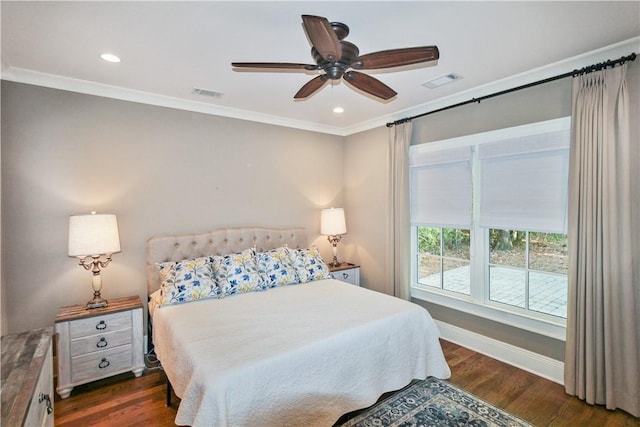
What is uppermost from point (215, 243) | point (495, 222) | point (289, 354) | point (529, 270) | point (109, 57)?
point (109, 57)

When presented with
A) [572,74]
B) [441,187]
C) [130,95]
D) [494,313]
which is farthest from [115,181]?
[572,74]

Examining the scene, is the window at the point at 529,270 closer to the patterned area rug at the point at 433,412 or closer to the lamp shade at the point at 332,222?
the patterned area rug at the point at 433,412

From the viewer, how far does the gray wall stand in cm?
271

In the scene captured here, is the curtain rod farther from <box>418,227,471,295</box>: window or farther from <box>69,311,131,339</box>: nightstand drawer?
<box>69,311,131,339</box>: nightstand drawer

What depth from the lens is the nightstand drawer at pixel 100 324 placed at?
2.58 meters

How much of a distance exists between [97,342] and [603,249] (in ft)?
13.4

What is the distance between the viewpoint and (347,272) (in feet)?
14.2

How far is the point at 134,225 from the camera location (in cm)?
322

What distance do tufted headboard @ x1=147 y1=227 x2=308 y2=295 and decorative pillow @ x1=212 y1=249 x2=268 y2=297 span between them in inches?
12.7

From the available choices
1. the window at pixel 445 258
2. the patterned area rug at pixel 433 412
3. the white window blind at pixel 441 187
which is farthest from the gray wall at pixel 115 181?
the patterned area rug at pixel 433 412

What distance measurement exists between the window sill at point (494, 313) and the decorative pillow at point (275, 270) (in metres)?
1.62

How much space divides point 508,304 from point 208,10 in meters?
3.54

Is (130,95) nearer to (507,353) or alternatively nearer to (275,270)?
(275,270)

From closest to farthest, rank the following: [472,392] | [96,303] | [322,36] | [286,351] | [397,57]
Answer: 1. [322,36]
2. [397,57]
3. [286,351]
4. [472,392]
5. [96,303]
